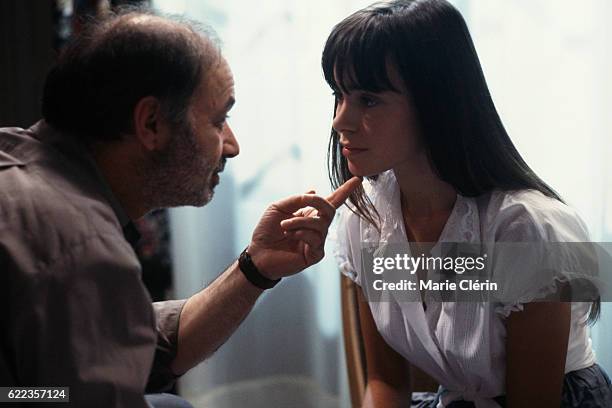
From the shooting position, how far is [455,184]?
104 centimetres

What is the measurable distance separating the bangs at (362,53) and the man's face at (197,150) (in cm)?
15

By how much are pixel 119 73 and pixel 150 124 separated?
72 mm

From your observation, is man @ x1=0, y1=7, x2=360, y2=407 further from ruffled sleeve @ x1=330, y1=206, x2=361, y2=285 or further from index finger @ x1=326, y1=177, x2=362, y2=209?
ruffled sleeve @ x1=330, y1=206, x2=361, y2=285

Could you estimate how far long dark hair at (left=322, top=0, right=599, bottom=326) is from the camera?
3.16 ft

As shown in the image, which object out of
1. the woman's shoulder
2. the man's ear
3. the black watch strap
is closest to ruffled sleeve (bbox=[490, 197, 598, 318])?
the woman's shoulder

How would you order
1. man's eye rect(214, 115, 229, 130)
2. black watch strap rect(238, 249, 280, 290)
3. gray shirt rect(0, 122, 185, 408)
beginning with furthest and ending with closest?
1. black watch strap rect(238, 249, 280, 290)
2. man's eye rect(214, 115, 229, 130)
3. gray shirt rect(0, 122, 185, 408)

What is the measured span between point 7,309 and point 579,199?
1097mm

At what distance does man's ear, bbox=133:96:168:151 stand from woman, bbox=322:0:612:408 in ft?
0.80

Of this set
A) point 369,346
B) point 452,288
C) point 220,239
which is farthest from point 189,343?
point 220,239

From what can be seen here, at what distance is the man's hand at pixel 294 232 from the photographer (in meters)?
1.04

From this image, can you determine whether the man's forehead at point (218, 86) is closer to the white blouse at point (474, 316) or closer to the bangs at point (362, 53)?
the bangs at point (362, 53)

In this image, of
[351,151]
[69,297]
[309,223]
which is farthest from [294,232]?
[69,297]

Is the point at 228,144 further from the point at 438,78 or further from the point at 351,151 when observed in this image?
the point at 438,78

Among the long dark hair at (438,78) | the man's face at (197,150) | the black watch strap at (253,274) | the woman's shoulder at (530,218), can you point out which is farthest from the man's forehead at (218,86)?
the woman's shoulder at (530,218)
